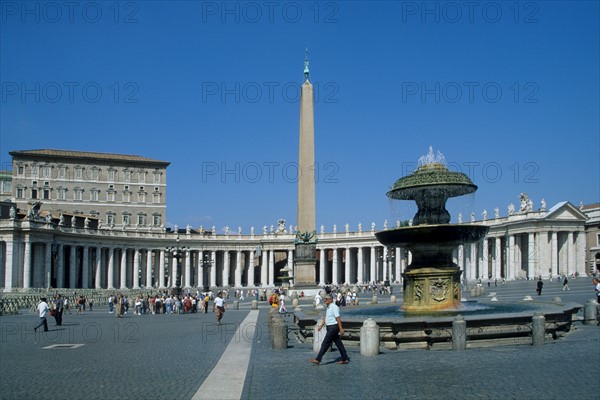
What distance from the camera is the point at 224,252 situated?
333ft

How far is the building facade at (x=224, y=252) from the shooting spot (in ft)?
234

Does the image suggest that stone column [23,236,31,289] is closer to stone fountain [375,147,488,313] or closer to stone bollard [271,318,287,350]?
stone fountain [375,147,488,313]

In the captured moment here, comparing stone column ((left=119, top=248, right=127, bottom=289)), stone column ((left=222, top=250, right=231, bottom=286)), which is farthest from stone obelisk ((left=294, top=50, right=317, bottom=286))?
stone column ((left=222, top=250, right=231, bottom=286))

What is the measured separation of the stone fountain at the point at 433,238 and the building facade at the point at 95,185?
80.8 meters

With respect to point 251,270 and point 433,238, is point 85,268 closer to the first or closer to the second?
point 251,270

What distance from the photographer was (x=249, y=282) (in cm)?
10112

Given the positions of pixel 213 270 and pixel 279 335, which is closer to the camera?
pixel 279 335

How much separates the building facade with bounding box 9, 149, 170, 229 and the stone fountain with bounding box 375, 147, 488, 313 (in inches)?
3182

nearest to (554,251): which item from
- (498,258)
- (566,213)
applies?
(566,213)

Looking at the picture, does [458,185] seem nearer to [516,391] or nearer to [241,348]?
[241,348]

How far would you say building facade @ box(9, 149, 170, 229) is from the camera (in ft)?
320

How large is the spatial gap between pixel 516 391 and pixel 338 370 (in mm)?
3630

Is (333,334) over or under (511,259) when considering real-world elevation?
under

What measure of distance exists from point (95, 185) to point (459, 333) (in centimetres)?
9422
